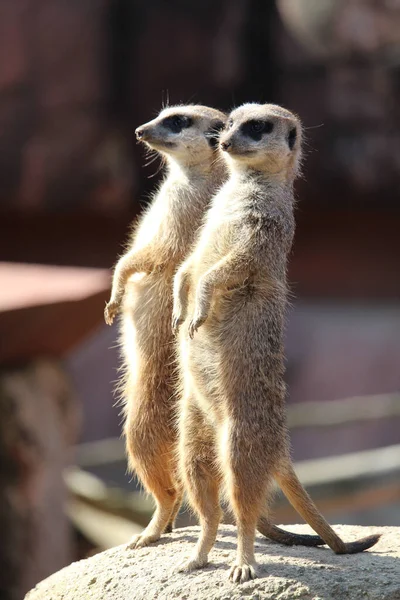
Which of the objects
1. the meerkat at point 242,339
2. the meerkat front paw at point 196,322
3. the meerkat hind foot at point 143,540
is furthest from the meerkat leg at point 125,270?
the meerkat hind foot at point 143,540

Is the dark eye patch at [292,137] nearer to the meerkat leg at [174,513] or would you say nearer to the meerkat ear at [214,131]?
the meerkat ear at [214,131]

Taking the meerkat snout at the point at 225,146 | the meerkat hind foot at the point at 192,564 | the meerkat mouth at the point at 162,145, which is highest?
the meerkat mouth at the point at 162,145

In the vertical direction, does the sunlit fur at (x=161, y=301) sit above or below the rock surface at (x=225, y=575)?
above

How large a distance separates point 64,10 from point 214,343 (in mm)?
7115

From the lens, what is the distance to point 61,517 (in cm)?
579

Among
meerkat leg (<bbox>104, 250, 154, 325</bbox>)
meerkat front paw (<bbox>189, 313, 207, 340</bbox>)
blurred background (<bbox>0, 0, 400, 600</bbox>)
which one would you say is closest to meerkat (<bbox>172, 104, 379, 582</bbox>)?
meerkat front paw (<bbox>189, 313, 207, 340</bbox>)

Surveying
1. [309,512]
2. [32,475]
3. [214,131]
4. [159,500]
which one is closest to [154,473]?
[159,500]

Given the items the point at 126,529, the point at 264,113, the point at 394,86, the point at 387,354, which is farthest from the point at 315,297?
the point at 264,113

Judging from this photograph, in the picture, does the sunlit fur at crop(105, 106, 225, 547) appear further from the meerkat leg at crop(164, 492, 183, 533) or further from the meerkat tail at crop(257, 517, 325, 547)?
the meerkat tail at crop(257, 517, 325, 547)

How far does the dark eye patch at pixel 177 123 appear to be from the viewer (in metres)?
3.00

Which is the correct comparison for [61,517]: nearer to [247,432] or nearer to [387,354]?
[247,432]

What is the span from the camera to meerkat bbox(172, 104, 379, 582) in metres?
2.63

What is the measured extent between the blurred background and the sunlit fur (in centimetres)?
464

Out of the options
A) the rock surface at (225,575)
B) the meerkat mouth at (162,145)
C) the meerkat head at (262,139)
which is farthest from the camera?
the meerkat mouth at (162,145)
